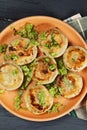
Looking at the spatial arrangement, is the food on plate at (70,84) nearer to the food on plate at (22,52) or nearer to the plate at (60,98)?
the plate at (60,98)

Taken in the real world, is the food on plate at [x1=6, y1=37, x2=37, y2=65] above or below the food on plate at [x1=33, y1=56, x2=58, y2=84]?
above

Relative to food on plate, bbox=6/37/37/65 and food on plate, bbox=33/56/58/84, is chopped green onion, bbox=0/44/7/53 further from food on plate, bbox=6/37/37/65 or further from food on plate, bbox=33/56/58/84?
food on plate, bbox=33/56/58/84

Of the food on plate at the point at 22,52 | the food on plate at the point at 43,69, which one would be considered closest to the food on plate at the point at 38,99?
the food on plate at the point at 43,69

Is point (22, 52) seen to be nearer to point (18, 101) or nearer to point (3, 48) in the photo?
point (3, 48)

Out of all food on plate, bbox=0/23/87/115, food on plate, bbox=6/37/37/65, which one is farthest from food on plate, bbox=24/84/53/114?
food on plate, bbox=6/37/37/65

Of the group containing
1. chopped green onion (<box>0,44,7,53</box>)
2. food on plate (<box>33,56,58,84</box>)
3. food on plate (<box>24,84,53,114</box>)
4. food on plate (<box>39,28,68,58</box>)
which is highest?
chopped green onion (<box>0,44,7,53</box>)

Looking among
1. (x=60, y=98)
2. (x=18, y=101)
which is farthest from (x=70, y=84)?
(x=18, y=101)

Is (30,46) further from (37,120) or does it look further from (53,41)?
(37,120)
